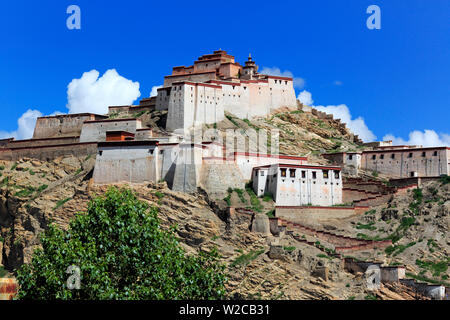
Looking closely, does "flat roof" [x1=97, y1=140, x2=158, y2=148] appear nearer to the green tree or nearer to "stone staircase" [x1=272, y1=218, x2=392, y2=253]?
"stone staircase" [x1=272, y1=218, x2=392, y2=253]

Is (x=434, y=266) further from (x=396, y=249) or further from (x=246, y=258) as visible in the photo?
(x=246, y=258)

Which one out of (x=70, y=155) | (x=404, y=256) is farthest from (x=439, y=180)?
(x=70, y=155)

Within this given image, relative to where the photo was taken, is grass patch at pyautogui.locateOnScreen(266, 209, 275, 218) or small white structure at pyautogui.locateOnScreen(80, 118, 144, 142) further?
small white structure at pyautogui.locateOnScreen(80, 118, 144, 142)

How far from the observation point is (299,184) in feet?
170

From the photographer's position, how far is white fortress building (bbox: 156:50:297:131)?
61938 mm

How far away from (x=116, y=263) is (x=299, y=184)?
29437 millimetres

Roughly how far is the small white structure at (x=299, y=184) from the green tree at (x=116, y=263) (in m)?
25.7

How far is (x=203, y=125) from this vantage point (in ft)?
203

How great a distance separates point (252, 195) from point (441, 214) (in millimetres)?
14299

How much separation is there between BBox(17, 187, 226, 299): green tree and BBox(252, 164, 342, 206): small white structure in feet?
84.5

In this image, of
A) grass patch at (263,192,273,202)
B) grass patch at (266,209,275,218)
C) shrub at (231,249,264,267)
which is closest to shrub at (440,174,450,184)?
grass patch at (263,192,273,202)

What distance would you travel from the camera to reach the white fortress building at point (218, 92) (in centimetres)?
6194
